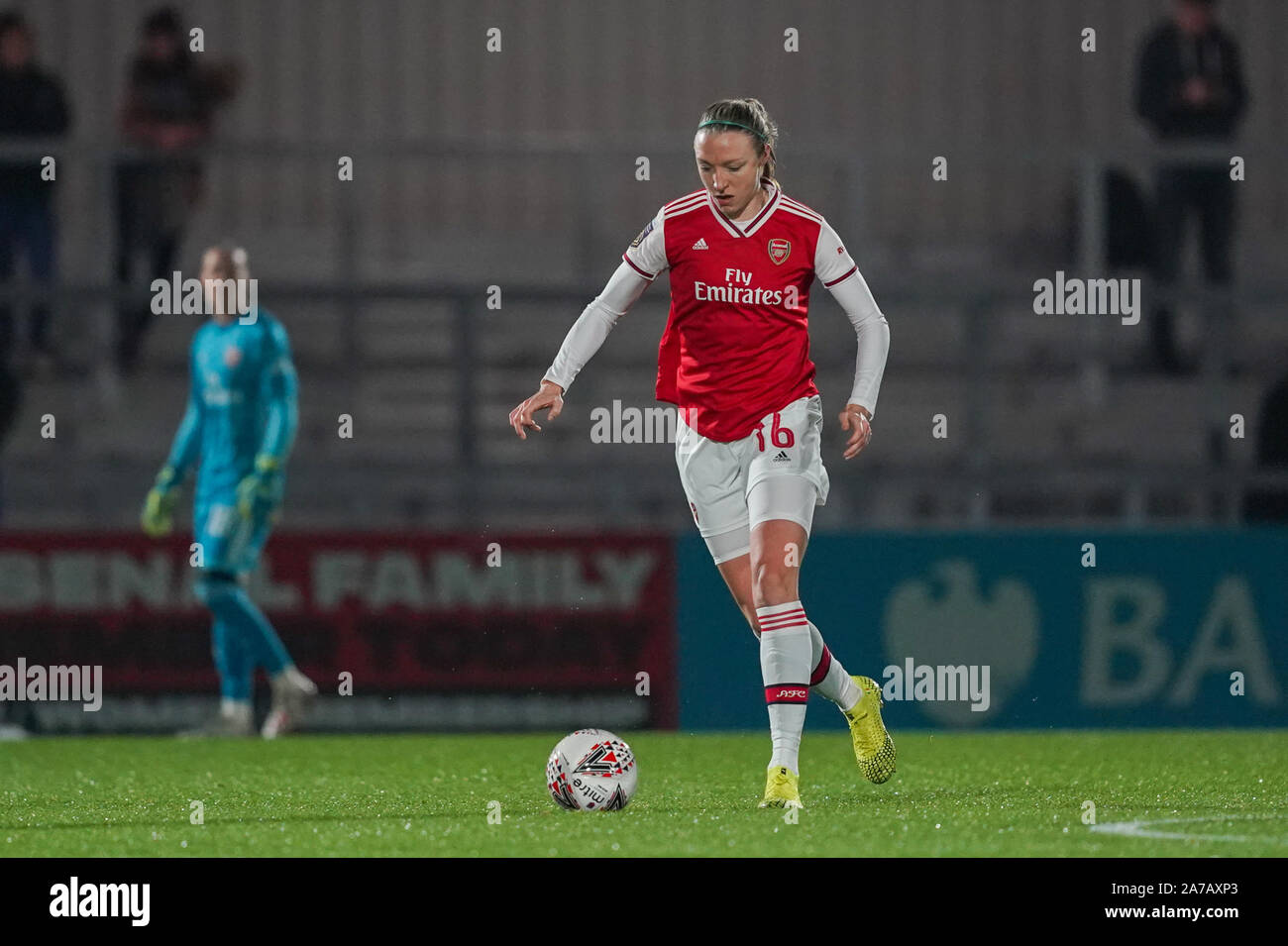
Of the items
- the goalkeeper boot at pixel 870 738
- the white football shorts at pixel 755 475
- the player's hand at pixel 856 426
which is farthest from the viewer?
the goalkeeper boot at pixel 870 738

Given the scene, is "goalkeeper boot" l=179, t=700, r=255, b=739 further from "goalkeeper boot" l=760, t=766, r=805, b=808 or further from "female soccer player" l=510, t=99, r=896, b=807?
"goalkeeper boot" l=760, t=766, r=805, b=808

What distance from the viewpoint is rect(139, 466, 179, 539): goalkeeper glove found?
35.6 ft

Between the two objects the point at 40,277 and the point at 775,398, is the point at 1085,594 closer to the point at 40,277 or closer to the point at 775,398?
the point at 775,398

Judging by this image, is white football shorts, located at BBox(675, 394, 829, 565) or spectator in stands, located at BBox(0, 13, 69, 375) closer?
white football shorts, located at BBox(675, 394, 829, 565)

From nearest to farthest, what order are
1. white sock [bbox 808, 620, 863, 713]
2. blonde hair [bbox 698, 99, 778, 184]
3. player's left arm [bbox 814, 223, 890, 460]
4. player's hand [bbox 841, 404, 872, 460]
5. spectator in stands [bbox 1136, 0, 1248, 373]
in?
blonde hair [bbox 698, 99, 778, 184] → player's hand [bbox 841, 404, 872, 460] → player's left arm [bbox 814, 223, 890, 460] → white sock [bbox 808, 620, 863, 713] → spectator in stands [bbox 1136, 0, 1248, 373]

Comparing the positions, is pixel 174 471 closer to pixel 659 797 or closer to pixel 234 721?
pixel 234 721

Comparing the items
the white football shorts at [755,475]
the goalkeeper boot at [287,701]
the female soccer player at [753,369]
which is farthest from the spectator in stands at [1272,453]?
the white football shorts at [755,475]

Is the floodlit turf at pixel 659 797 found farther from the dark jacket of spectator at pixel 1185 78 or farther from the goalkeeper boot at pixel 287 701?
the dark jacket of spectator at pixel 1185 78

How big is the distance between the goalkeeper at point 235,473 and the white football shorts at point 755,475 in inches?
154

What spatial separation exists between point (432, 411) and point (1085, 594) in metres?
4.00

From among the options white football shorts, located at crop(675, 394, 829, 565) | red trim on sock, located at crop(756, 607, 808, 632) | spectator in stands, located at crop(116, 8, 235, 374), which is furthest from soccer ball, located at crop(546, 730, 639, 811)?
spectator in stands, located at crop(116, 8, 235, 374)

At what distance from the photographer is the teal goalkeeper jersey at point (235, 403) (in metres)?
10.9

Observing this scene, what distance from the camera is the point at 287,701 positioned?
1091 centimetres

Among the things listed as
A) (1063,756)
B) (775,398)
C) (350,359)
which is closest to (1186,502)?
(1063,756)
